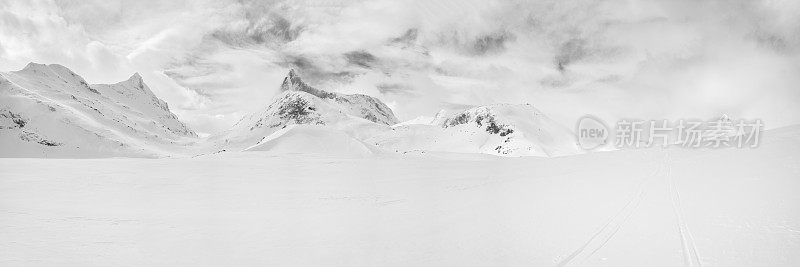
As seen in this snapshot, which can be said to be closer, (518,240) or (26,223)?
(518,240)

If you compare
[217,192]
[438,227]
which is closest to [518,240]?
[438,227]

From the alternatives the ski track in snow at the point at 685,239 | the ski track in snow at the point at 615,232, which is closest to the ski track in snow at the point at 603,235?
the ski track in snow at the point at 615,232

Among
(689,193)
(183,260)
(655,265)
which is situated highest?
(689,193)

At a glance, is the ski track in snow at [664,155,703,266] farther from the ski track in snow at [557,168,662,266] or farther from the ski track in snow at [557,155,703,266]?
the ski track in snow at [557,168,662,266]

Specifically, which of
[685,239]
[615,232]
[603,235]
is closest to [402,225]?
[603,235]

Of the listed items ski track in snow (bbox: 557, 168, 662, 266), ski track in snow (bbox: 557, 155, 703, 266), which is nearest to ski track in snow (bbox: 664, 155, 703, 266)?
ski track in snow (bbox: 557, 155, 703, 266)

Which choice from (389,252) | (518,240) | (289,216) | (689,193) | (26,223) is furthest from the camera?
(689,193)

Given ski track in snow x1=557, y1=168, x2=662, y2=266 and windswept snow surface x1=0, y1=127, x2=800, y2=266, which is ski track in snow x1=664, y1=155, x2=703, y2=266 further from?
ski track in snow x1=557, y1=168, x2=662, y2=266

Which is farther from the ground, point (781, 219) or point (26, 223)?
point (781, 219)

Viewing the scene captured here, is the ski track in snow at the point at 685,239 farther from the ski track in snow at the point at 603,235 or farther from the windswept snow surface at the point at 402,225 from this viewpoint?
the ski track in snow at the point at 603,235

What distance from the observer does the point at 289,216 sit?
16.0 m

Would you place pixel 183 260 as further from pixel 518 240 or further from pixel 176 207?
pixel 176 207

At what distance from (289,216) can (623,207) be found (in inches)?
523

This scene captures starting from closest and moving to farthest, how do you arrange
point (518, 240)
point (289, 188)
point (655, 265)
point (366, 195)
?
point (655, 265), point (518, 240), point (366, 195), point (289, 188)
